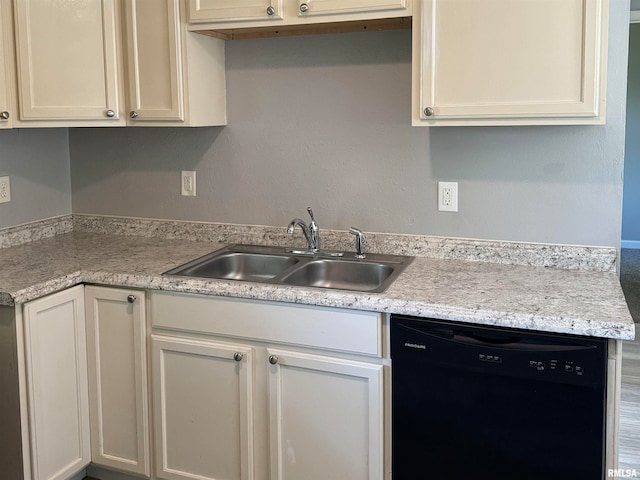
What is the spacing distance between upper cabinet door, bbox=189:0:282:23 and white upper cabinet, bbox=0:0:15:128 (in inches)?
26.1

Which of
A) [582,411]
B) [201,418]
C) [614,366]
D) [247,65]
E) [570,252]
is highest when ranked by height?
[247,65]

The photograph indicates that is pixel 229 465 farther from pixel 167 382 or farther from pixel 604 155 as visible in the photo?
pixel 604 155

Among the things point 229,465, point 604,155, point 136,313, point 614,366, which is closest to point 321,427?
point 229,465

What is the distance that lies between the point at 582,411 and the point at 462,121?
0.94 metres

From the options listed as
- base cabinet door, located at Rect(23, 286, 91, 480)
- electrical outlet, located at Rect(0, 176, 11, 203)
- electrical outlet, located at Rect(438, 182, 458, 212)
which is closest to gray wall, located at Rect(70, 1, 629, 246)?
electrical outlet, located at Rect(438, 182, 458, 212)

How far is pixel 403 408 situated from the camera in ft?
6.71

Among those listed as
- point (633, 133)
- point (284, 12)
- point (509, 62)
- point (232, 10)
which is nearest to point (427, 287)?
point (509, 62)

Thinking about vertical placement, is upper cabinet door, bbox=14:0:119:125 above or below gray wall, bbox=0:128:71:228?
above

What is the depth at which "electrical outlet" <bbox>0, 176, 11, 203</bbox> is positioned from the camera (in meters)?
2.79

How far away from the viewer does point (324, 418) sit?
215 cm

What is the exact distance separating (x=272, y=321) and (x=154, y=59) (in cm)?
111

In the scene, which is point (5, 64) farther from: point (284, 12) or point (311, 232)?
point (311, 232)

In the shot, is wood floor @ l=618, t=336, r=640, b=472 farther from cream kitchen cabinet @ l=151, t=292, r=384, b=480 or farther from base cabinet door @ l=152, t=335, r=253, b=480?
base cabinet door @ l=152, t=335, r=253, b=480

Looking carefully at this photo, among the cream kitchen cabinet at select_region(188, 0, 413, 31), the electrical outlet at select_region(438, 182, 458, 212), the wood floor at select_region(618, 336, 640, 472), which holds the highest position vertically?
the cream kitchen cabinet at select_region(188, 0, 413, 31)
